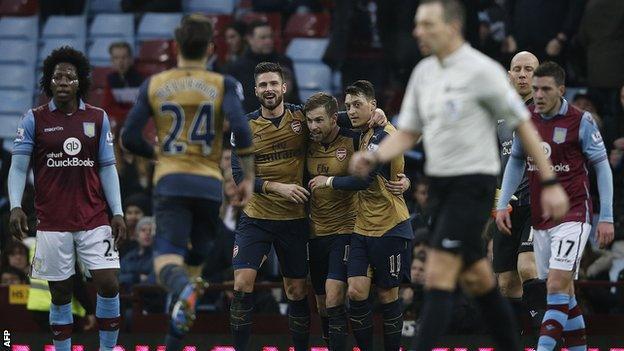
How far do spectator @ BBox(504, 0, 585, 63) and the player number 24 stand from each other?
6.86m

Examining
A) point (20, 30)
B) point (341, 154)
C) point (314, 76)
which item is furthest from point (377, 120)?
point (20, 30)

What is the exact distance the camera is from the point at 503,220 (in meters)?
10.3

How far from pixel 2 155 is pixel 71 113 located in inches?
264

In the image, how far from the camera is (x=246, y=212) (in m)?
10.7

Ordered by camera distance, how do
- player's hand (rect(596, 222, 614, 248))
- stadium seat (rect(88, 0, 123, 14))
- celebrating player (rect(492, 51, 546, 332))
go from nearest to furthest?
player's hand (rect(596, 222, 614, 248))
celebrating player (rect(492, 51, 546, 332))
stadium seat (rect(88, 0, 123, 14))

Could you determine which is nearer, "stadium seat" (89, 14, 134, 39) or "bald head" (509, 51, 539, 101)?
"bald head" (509, 51, 539, 101)

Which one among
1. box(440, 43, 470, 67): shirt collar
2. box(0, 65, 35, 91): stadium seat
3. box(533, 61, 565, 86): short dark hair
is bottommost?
box(0, 65, 35, 91): stadium seat

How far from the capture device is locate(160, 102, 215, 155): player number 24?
27.7 ft

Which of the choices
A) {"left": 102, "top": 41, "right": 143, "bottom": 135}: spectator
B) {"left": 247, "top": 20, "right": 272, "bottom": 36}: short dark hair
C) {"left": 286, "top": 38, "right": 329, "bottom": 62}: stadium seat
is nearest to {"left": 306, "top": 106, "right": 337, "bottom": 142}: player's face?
{"left": 247, "top": 20, "right": 272, "bottom": 36}: short dark hair

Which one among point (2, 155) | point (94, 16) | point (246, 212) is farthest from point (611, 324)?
point (94, 16)

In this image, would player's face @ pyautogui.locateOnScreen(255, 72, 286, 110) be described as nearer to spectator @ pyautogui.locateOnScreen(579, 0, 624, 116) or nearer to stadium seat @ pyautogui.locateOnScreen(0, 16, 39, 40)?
spectator @ pyautogui.locateOnScreen(579, 0, 624, 116)

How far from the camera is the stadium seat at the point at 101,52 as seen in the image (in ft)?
60.2

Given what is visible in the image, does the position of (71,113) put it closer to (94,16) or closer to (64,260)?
(64,260)

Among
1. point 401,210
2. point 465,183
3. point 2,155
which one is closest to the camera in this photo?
point 465,183
